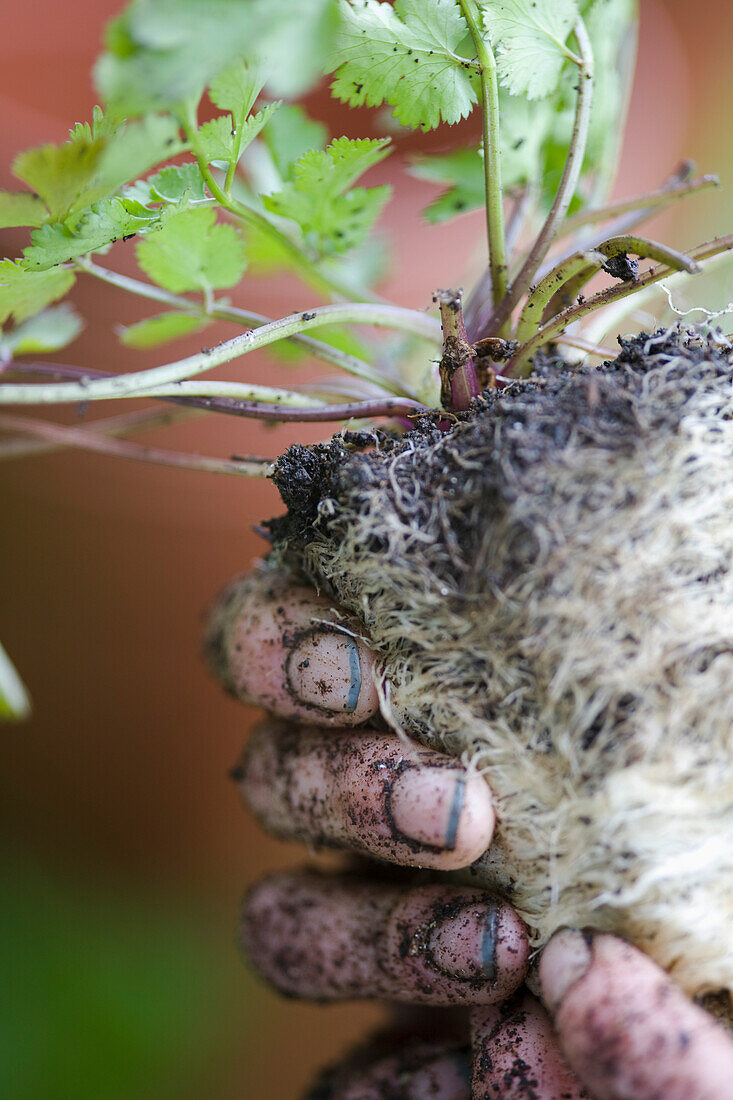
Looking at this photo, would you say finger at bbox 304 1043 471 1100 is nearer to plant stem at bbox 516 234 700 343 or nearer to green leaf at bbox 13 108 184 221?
plant stem at bbox 516 234 700 343

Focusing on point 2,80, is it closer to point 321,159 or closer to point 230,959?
point 321,159

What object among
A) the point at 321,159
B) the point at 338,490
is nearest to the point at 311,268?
the point at 321,159

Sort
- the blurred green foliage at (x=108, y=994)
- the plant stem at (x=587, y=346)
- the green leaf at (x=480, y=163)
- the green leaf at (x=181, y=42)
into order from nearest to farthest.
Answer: the green leaf at (x=181, y=42), the plant stem at (x=587, y=346), the green leaf at (x=480, y=163), the blurred green foliage at (x=108, y=994)

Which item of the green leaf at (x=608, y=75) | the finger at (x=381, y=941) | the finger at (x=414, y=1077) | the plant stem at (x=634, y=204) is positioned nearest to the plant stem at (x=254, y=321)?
the plant stem at (x=634, y=204)

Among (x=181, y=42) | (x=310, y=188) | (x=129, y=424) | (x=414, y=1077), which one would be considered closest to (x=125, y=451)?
(x=129, y=424)

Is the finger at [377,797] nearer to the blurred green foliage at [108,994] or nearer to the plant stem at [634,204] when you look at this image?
the plant stem at [634,204]
